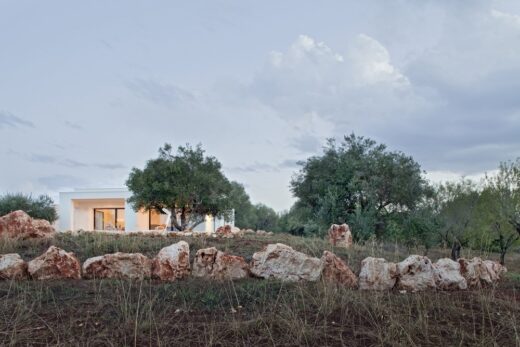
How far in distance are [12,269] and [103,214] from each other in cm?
3551

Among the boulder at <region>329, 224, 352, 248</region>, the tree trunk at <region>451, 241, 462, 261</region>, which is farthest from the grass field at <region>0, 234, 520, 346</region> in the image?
the tree trunk at <region>451, 241, 462, 261</region>

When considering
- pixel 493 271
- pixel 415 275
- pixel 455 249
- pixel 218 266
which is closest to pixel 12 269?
pixel 218 266

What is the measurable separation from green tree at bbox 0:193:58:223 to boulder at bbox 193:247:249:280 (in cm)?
3014

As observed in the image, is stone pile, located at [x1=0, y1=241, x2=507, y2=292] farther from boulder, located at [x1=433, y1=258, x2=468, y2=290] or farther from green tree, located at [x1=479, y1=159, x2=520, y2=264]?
green tree, located at [x1=479, y1=159, x2=520, y2=264]

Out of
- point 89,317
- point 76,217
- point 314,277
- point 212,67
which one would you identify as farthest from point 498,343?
point 76,217

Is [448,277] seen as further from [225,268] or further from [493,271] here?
[225,268]

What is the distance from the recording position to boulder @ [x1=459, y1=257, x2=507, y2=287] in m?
7.46

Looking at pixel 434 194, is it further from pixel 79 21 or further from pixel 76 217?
pixel 76 217

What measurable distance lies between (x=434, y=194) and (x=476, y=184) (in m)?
3.64

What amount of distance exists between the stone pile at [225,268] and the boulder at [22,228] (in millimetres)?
3326

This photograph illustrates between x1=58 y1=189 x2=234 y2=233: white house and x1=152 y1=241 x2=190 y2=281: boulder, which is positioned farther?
x1=58 y1=189 x2=234 y2=233: white house

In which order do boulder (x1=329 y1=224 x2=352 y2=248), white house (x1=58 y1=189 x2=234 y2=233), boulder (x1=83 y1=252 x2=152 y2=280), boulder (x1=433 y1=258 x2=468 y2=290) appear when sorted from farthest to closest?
white house (x1=58 y1=189 x2=234 y2=233)
boulder (x1=329 y1=224 x2=352 y2=248)
boulder (x1=433 y1=258 x2=468 y2=290)
boulder (x1=83 y1=252 x2=152 y2=280)

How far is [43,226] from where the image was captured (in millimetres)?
9914

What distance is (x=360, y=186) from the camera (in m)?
18.2
